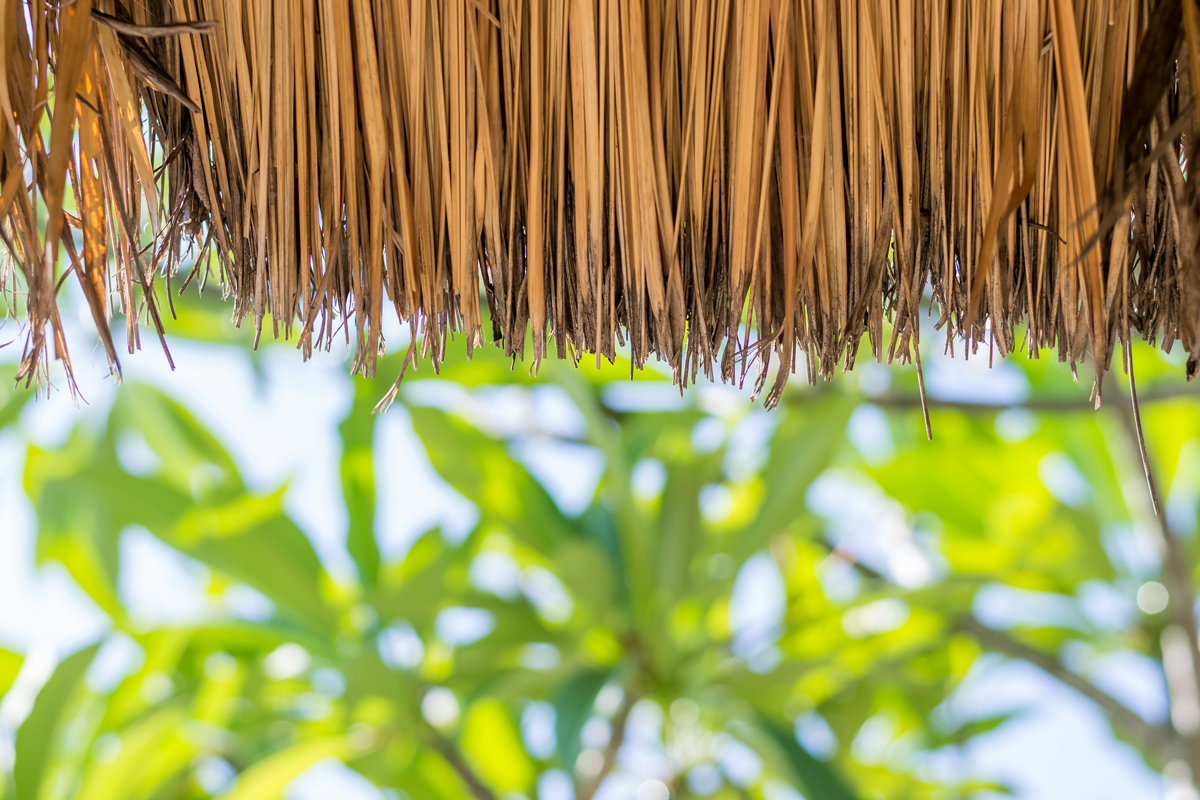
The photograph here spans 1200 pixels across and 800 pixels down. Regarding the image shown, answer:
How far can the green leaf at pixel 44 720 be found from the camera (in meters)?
1.08

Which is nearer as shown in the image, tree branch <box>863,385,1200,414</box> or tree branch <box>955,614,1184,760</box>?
tree branch <box>863,385,1200,414</box>

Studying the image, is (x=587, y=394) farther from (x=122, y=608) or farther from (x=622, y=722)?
(x=122, y=608)

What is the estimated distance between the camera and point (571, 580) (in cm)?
115

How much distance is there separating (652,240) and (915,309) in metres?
0.14

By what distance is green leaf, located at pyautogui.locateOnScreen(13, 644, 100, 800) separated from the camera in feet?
3.53

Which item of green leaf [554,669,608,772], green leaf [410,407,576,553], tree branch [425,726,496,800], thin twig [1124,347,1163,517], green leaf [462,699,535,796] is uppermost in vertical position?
thin twig [1124,347,1163,517]

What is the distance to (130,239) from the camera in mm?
407

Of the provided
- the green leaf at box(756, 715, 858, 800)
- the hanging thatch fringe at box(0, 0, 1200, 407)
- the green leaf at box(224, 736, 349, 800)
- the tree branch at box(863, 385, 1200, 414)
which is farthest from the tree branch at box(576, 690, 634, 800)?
the hanging thatch fringe at box(0, 0, 1200, 407)

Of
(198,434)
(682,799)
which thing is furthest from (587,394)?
(682,799)

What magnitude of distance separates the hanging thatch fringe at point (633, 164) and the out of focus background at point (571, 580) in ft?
1.48

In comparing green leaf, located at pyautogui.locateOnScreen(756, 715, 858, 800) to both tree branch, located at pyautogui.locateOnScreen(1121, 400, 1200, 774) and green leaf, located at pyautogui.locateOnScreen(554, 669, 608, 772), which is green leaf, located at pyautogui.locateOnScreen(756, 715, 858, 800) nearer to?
green leaf, located at pyautogui.locateOnScreen(554, 669, 608, 772)

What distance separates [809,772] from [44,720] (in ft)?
3.28

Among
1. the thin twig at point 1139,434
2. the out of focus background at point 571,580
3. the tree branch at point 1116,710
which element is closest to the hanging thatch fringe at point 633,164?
the thin twig at point 1139,434

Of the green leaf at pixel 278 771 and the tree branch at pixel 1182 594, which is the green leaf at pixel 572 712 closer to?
the green leaf at pixel 278 771
